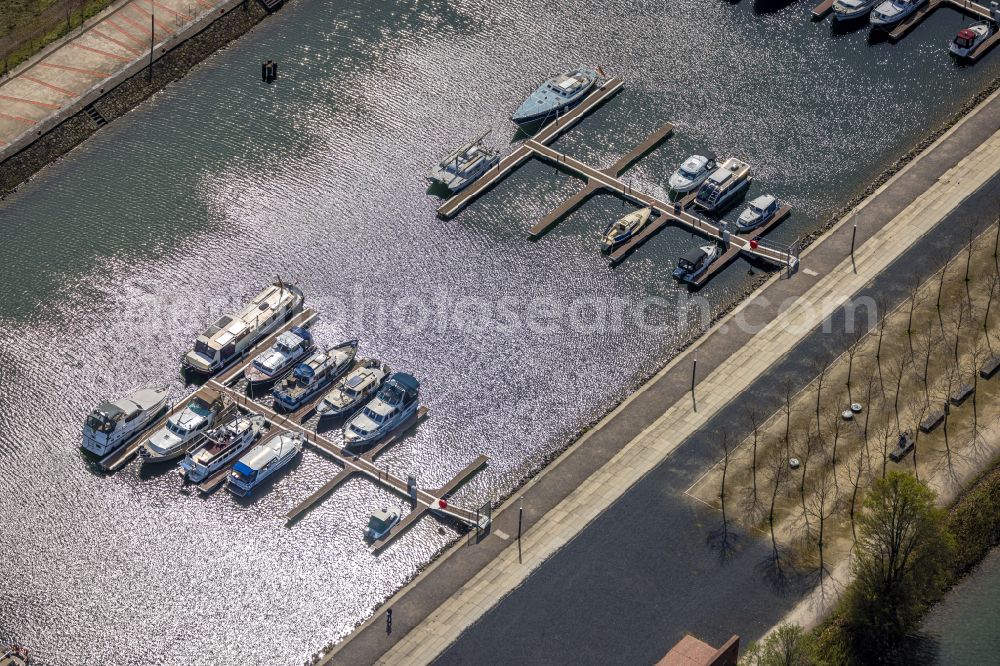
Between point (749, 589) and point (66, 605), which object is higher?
point (66, 605)

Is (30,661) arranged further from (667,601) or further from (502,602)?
(667,601)

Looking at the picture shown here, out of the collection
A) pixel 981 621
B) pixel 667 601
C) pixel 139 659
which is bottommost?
pixel 981 621

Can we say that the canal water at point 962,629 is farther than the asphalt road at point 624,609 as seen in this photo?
Yes

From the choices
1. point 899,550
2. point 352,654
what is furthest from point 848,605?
point 352,654

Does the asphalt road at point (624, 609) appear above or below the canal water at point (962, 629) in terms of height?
above

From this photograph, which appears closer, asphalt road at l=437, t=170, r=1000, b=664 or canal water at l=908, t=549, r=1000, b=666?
asphalt road at l=437, t=170, r=1000, b=664

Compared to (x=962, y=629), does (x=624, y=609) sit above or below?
above

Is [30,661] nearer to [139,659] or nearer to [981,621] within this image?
[139,659]

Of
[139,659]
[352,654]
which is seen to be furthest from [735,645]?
[139,659]

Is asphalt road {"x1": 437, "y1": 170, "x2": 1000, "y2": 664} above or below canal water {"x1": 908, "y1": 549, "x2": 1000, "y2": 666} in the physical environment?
above

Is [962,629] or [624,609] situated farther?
[962,629]
